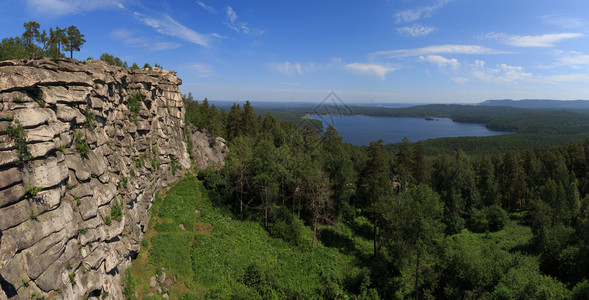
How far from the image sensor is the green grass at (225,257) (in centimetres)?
1770

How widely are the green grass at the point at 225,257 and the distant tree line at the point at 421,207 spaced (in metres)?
2.22

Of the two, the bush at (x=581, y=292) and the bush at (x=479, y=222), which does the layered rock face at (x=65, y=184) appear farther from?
the bush at (x=479, y=222)

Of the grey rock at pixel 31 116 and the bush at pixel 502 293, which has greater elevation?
the grey rock at pixel 31 116

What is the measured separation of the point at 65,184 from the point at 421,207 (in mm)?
22178

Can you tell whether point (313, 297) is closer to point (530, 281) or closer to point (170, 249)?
point (170, 249)

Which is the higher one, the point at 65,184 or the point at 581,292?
the point at 65,184

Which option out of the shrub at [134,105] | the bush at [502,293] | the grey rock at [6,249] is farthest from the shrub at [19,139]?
the bush at [502,293]

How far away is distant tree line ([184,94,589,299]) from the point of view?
19656 mm

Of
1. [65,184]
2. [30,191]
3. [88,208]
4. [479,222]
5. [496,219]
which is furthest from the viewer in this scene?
[496,219]

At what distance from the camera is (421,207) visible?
19469mm

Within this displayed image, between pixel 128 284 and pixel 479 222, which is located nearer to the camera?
pixel 128 284

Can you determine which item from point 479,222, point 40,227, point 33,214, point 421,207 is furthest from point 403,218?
point 479,222

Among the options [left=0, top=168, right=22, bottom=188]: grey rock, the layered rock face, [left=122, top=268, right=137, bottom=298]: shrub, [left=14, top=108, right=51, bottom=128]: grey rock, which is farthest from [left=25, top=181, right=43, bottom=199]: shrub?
[left=122, top=268, right=137, bottom=298]: shrub

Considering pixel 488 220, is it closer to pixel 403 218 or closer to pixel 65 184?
pixel 403 218
